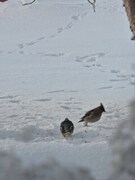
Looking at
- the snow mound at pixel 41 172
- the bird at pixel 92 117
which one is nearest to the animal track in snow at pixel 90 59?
the bird at pixel 92 117

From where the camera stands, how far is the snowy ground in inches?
151

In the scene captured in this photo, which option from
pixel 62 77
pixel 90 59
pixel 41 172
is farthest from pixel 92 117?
pixel 90 59

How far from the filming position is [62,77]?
1470 centimetres

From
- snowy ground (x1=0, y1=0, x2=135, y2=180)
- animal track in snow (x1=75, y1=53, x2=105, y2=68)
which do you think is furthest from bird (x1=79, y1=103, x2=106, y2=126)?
animal track in snow (x1=75, y1=53, x2=105, y2=68)

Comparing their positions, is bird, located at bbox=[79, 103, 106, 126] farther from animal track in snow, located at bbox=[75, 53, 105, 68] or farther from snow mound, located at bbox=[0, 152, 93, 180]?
animal track in snow, located at bbox=[75, 53, 105, 68]

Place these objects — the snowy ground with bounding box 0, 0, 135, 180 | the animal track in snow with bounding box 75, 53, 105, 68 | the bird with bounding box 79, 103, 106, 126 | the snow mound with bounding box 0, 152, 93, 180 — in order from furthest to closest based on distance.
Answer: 1. the animal track in snow with bounding box 75, 53, 105, 68
2. the bird with bounding box 79, 103, 106, 126
3. the snowy ground with bounding box 0, 0, 135, 180
4. the snow mound with bounding box 0, 152, 93, 180

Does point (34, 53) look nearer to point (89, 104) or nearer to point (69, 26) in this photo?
point (69, 26)

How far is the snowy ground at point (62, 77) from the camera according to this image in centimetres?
384

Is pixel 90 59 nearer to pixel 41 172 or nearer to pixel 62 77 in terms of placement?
pixel 62 77

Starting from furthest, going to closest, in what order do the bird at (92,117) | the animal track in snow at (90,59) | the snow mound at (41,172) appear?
the animal track in snow at (90,59)
the bird at (92,117)
the snow mound at (41,172)

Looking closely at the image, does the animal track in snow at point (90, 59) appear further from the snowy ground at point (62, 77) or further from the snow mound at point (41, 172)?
the snow mound at point (41, 172)

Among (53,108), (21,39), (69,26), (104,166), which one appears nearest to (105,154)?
(104,166)

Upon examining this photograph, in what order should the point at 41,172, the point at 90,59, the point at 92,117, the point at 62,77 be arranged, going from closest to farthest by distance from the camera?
the point at 41,172 → the point at 92,117 → the point at 62,77 → the point at 90,59

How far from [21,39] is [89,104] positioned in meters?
13.4
